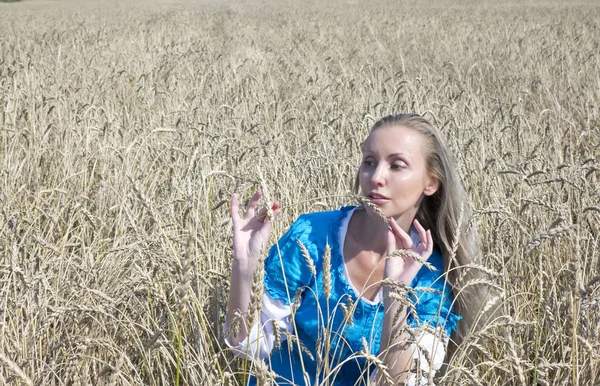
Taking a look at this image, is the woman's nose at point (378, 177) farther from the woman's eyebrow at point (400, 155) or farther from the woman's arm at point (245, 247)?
the woman's arm at point (245, 247)

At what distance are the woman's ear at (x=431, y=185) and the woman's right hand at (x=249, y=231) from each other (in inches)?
20.2

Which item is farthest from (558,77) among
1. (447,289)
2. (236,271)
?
(236,271)

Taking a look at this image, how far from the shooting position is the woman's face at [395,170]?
191 centimetres

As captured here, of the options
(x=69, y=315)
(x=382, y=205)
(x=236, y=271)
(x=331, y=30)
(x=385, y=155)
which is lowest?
(x=69, y=315)

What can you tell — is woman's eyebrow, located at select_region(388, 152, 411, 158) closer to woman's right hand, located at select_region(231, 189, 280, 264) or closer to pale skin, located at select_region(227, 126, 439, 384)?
pale skin, located at select_region(227, 126, 439, 384)

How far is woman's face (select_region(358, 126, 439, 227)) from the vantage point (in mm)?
1909

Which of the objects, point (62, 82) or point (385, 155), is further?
point (62, 82)

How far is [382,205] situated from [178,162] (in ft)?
4.82

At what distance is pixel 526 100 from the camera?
17.6 ft

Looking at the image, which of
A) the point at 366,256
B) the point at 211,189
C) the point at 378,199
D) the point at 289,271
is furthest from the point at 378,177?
the point at 211,189

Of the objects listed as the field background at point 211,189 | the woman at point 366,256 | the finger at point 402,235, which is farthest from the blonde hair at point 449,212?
the finger at point 402,235

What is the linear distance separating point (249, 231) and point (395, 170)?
1.55 ft

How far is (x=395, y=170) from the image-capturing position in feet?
6.41

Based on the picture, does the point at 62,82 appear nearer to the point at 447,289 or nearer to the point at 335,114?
the point at 335,114
